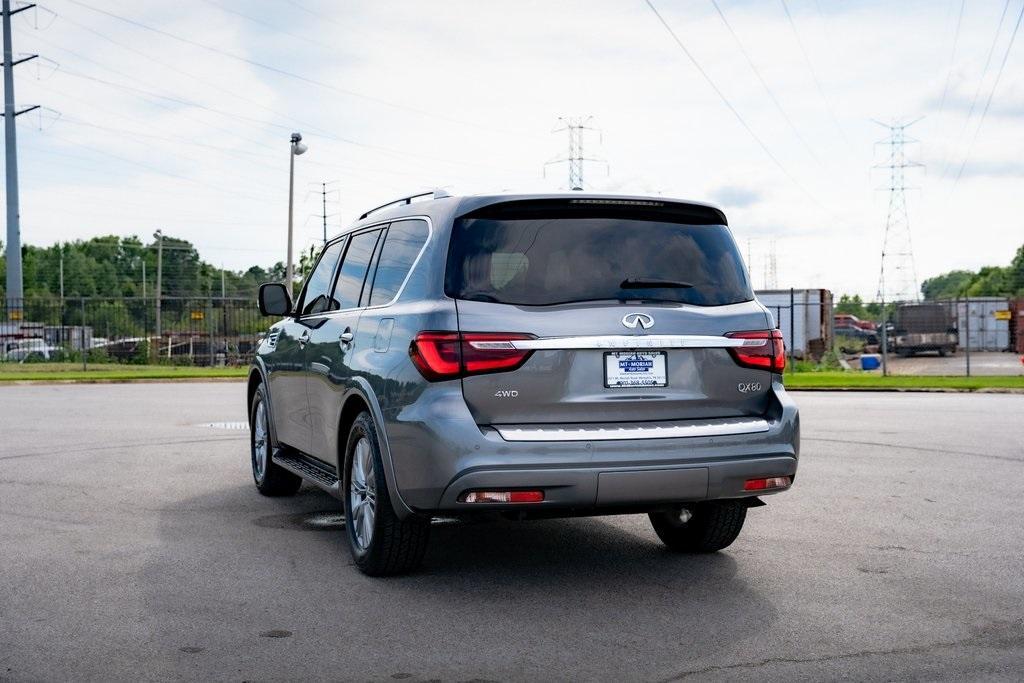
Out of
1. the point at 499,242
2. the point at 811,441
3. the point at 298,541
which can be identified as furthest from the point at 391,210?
the point at 811,441

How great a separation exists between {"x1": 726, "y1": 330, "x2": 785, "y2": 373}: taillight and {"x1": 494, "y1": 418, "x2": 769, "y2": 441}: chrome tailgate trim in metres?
0.34

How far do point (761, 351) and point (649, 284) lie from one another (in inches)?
27.9

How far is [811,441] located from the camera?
1337cm

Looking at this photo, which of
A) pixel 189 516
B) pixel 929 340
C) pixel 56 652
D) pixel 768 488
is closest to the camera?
pixel 56 652

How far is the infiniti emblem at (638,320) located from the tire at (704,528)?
1225mm

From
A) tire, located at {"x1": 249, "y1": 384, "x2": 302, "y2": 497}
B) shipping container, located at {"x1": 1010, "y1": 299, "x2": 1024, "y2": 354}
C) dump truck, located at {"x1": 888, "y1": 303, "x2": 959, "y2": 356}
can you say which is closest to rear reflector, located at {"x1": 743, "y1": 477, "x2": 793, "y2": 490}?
tire, located at {"x1": 249, "y1": 384, "x2": 302, "y2": 497}

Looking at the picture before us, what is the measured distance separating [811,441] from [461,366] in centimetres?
860

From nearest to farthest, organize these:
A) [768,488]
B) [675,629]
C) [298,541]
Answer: [675,629] < [768,488] < [298,541]

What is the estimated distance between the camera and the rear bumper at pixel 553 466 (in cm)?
549

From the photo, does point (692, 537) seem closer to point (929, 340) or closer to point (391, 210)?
point (391, 210)

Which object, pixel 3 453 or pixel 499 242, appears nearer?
pixel 499 242

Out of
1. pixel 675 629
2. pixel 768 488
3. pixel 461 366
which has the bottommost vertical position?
pixel 675 629

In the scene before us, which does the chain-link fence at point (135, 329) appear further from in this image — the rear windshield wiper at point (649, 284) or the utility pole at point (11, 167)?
the rear windshield wiper at point (649, 284)

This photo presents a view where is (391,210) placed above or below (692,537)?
above
